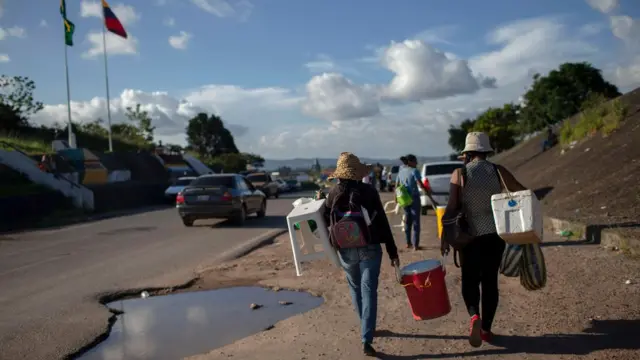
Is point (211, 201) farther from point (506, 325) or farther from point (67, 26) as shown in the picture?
point (67, 26)

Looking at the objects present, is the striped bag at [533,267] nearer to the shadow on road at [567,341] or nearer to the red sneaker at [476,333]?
the shadow on road at [567,341]

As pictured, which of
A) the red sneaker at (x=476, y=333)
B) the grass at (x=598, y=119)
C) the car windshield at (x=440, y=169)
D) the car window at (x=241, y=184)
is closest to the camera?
the red sneaker at (x=476, y=333)

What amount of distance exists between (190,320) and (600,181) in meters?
10.1

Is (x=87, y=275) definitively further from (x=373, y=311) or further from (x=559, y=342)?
(x=559, y=342)

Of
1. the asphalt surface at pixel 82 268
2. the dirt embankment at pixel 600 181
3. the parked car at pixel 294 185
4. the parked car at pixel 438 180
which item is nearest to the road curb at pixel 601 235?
the dirt embankment at pixel 600 181

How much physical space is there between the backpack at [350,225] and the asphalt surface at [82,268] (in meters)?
2.75

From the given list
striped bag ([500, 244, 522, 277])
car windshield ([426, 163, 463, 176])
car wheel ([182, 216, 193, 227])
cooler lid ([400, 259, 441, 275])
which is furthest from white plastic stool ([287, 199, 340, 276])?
car windshield ([426, 163, 463, 176])

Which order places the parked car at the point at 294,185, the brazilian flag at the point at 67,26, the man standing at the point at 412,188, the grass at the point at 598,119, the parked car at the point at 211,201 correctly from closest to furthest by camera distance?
the man standing at the point at 412,188 → the parked car at the point at 211,201 → the grass at the point at 598,119 → the brazilian flag at the point at 67,26 → the parked car at the point at 294,185

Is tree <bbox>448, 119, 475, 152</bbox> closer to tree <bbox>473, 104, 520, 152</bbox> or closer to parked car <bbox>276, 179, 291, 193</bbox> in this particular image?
tree <bbox>473, 104, 520, 152</bbox>

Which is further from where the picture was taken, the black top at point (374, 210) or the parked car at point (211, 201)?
the parked car at point (211, 201)

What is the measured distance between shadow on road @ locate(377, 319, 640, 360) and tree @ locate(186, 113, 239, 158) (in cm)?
8670

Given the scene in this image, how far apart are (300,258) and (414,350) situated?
57.7 inches

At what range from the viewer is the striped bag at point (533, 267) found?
5355mm

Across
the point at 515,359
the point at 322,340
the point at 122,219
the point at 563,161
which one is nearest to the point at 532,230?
the point at 515,359
